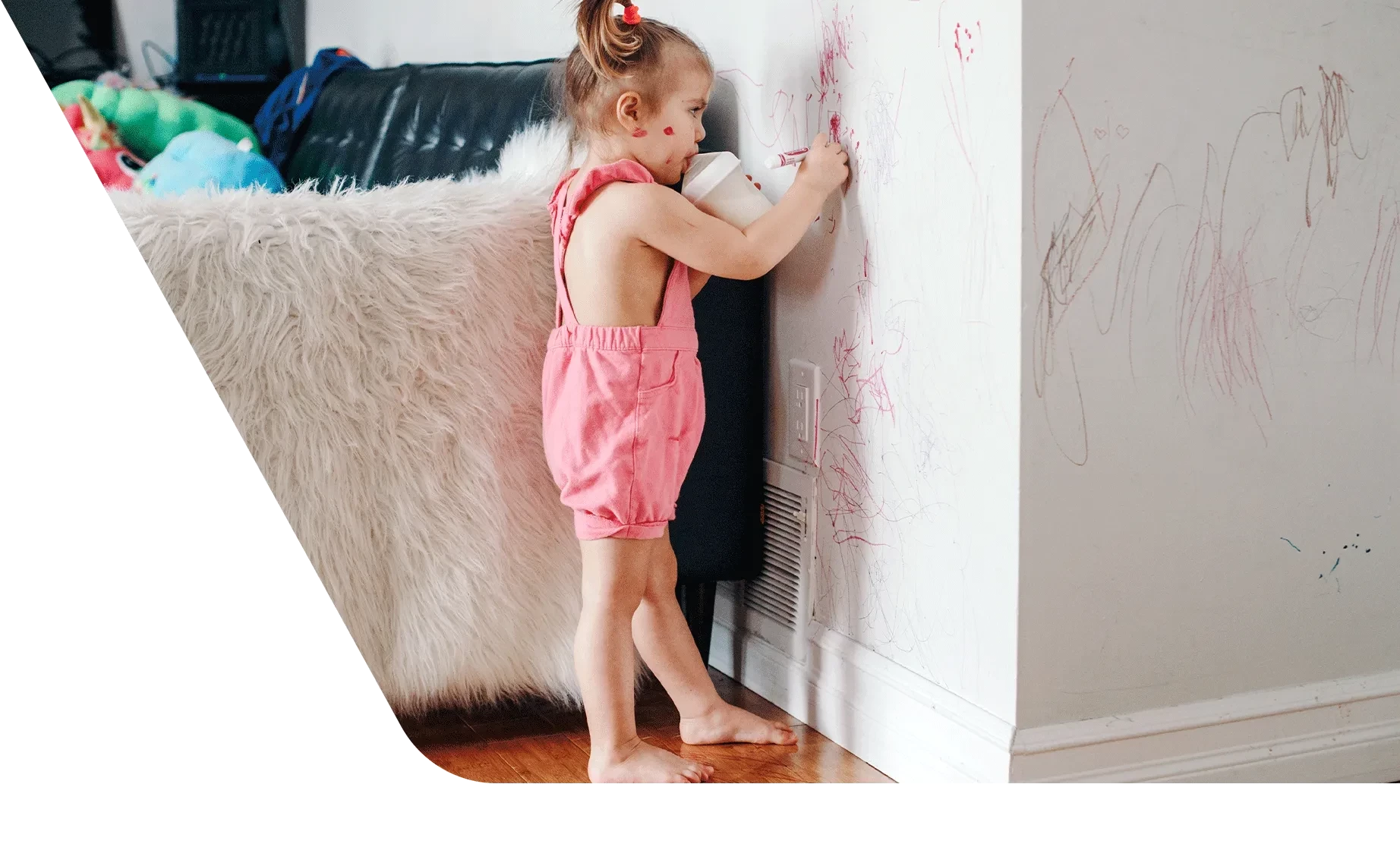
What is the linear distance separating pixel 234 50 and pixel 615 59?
7.99 feet

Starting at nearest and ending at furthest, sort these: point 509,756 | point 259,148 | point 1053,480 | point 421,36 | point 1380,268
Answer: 1. point 1053,480
2. point 1380,268
3. point 509,756
4. point 259,148
5. point 421,36

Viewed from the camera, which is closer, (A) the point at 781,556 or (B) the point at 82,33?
(A) the point at 781,556

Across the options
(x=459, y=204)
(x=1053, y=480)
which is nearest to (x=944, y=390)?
(x=1053, y=480)

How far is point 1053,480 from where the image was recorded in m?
0.92

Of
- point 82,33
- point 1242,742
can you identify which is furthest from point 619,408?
point 82,33

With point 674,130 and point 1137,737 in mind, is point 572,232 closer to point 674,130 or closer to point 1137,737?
point 674,130

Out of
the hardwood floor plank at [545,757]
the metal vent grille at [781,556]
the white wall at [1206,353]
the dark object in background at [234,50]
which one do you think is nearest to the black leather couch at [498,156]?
the metal vent grille at [781,556]

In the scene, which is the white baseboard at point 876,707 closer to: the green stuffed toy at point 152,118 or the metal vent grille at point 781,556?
the metal vent grille at point 781,556

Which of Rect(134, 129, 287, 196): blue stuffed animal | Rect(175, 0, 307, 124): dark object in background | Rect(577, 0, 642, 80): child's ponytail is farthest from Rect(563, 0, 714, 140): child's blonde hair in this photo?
Rect(175, 0, 307, 124): dark object in background

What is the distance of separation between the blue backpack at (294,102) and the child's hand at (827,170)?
1.50m

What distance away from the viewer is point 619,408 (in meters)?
1.09

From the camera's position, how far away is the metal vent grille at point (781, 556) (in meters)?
1.27

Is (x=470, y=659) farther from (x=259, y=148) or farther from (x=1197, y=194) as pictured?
(x=259, y=148)

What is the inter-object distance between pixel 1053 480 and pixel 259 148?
2085 mm
